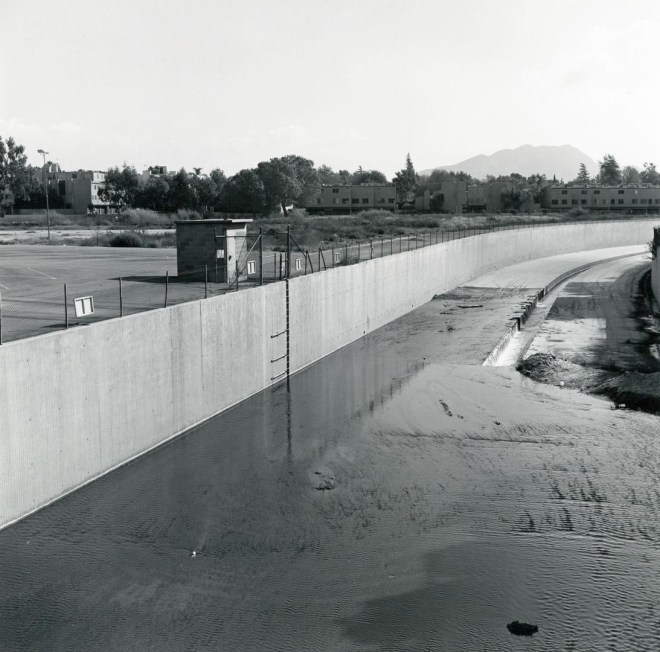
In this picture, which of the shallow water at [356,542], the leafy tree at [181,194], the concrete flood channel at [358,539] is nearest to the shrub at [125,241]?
the concrete flood channel at [358,539]

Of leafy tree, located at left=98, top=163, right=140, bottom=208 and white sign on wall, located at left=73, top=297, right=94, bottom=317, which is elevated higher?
leafy tree, located at left=98, top=163, right=140, bottom=208

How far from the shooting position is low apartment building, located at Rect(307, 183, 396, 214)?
15950cm

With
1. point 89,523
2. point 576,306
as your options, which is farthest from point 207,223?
point 576,306

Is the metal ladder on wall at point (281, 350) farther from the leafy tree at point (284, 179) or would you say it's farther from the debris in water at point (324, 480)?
the leafy tree at point (284, 179)

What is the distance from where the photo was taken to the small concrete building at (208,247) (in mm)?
35094

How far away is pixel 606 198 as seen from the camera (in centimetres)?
16762

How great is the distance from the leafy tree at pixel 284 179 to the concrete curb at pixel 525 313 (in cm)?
4979

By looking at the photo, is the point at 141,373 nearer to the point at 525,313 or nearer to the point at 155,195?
the point at 525,313

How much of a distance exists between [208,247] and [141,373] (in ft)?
47.9

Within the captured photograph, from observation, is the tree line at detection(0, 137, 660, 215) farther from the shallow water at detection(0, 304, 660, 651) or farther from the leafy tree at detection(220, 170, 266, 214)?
the shallow water at detection(0, 304, 660, 651)

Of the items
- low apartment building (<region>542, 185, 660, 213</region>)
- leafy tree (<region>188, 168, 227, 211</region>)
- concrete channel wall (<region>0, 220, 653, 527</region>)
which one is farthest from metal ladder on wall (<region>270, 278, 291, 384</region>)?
low apartment building (<region>542, 185, 660, 213</region>)

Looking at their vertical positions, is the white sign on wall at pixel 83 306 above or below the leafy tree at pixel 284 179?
below

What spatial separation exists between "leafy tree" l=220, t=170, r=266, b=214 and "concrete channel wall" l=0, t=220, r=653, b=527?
82.2m

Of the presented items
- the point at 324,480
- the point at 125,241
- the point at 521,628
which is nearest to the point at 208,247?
the point at 324,480
